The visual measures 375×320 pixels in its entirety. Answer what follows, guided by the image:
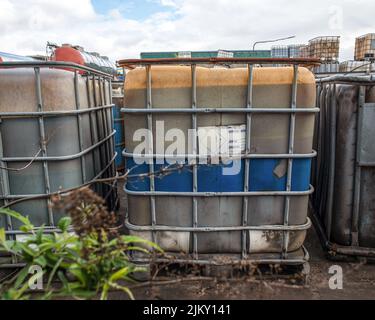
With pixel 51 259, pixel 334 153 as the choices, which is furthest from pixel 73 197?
pixel 334 153

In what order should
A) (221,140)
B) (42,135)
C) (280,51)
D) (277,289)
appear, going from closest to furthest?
(277,289) → (221,140) → (42,135) → (280,51)

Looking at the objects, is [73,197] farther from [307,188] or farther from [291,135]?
[307,188]

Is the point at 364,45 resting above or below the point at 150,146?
above

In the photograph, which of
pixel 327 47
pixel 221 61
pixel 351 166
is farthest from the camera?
pixel 327 47

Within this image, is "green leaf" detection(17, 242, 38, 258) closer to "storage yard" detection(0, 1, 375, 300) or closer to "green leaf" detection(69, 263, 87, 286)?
"green leaf" detection(69, 263, 87, 286)

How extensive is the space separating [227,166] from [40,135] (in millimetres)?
1961

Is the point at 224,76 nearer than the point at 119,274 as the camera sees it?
No

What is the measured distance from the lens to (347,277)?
3586mm

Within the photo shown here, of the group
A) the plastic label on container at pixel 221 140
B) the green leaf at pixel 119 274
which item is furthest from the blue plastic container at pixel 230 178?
the green leaf at pixel 119 274

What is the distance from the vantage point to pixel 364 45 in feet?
43.3

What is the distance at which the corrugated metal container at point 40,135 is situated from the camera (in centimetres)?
324

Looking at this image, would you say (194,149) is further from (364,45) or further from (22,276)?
(364,45)

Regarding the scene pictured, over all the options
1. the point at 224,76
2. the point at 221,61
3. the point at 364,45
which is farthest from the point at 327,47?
the point at 221,61
